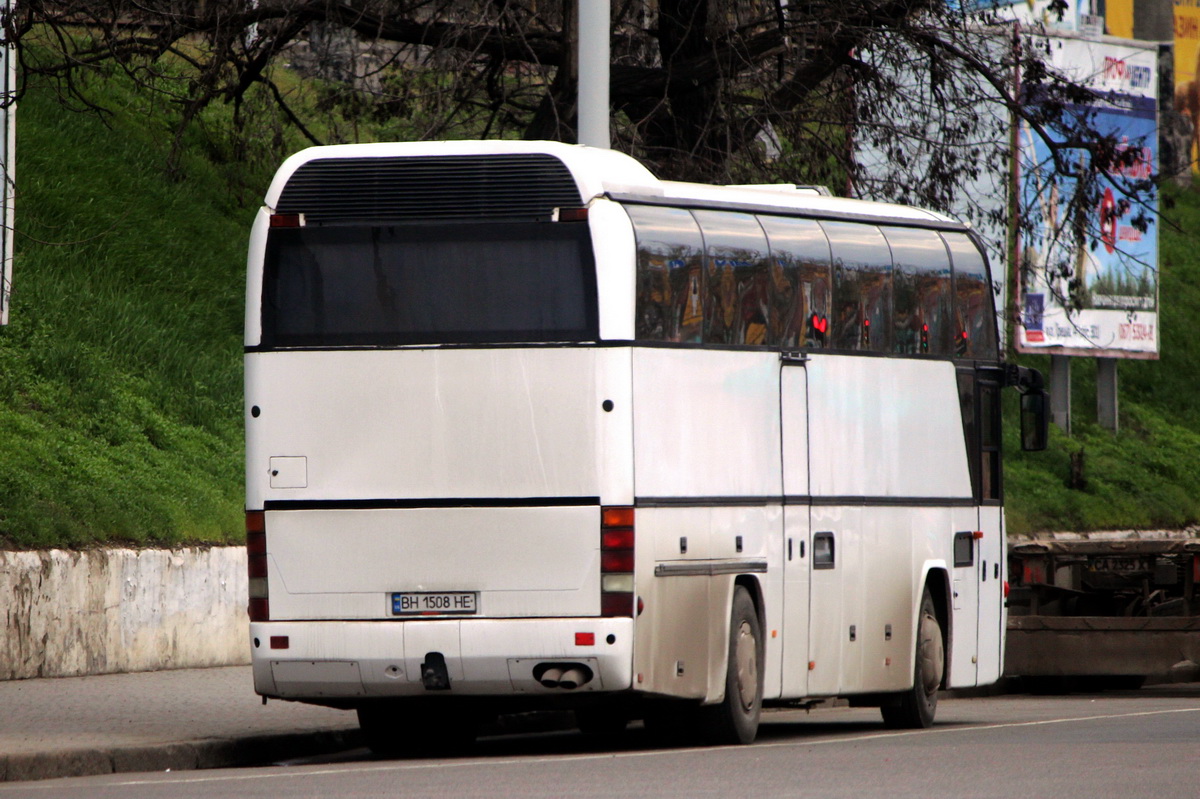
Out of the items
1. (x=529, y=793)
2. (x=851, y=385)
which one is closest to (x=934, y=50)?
(x=851, y=385)

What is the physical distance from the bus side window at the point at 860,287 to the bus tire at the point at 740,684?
2.03m

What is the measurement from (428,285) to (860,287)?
11.2 feet

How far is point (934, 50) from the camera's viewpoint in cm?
2155

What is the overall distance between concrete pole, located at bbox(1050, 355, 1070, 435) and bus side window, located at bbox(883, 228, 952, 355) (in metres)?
20.4

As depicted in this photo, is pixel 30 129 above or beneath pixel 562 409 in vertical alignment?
above

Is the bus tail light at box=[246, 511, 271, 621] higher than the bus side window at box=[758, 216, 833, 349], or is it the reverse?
the bus side window at box=[758, 216, 833, 349]

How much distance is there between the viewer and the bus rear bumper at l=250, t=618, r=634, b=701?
12406mm

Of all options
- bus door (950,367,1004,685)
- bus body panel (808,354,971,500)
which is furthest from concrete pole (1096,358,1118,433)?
bus body panel (808,354,971,500)

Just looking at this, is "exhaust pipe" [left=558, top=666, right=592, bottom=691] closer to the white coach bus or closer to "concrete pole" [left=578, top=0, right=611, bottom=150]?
the white coach bus

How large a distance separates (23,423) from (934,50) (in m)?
9.10

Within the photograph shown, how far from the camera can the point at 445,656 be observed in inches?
491

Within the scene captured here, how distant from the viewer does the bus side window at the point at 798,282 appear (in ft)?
46.5

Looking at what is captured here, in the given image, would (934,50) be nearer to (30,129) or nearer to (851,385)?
(851,385)

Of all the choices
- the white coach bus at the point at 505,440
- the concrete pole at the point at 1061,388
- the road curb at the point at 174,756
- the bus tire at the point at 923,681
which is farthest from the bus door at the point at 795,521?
the concrete pole at the point at 1061,388
